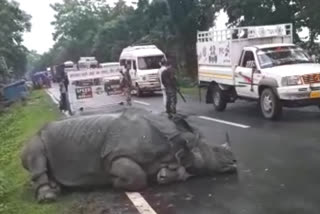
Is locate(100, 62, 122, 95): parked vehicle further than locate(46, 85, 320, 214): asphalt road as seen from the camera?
Yes

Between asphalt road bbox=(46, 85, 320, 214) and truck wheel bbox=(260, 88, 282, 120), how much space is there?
1336 millimetres

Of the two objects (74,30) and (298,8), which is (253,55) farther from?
(74,30)

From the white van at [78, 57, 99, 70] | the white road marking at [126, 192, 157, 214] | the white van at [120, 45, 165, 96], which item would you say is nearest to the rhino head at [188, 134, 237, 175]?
the white road marking at [126, 192, 157, 214]

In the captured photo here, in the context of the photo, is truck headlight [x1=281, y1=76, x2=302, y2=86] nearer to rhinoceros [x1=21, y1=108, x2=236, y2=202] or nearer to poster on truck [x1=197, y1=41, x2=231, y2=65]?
poster on truck [x1=197, y1=41, x2=231, y2=65]

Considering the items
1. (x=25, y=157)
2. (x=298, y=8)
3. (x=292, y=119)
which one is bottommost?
(x=292, y=119)

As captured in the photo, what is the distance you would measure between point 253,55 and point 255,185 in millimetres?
8546

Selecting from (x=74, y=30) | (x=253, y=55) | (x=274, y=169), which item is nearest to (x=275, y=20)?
(x=253, y=55)

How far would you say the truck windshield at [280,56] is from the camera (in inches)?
613

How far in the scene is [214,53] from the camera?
18.6 meters

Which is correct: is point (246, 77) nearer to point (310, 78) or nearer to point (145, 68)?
point (310, 78)

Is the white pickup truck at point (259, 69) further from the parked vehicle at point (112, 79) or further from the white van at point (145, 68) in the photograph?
the white van at point (145, 68)

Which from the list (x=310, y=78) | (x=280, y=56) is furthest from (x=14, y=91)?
(x=310, y=78)

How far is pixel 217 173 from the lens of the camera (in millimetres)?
8898

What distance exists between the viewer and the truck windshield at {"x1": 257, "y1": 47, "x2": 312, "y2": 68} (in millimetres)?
15578
